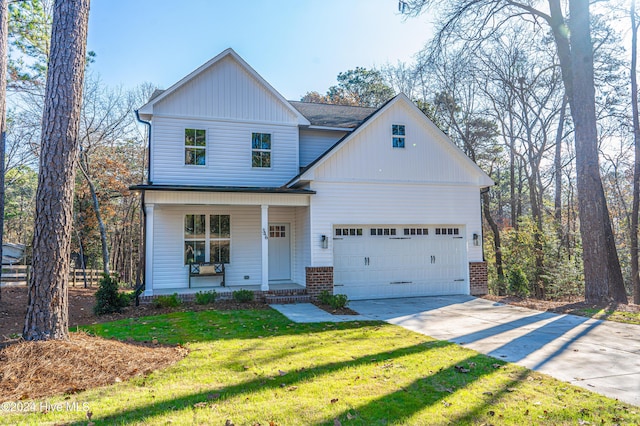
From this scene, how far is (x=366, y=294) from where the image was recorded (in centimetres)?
1245

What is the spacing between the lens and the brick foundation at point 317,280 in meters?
11.8

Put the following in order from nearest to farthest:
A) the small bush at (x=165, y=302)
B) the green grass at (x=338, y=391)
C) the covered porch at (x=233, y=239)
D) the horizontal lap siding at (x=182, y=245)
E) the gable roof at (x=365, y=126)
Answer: the green grass at (x=338, y=391)
the small bush at (x=165, y=302)
the covered porch at (x=233, y=239)
the gable roof at (x=365, y=126)
the horizontal lap siding at (x=182, y=245)

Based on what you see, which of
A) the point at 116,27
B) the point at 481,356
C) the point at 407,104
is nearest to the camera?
the point at 481,356

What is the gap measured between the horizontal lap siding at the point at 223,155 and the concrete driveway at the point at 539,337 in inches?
213

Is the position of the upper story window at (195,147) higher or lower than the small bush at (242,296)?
higher

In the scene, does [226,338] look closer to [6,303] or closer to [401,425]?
[401,425]

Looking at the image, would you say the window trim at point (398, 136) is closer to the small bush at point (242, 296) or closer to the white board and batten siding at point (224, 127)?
the white board and batten siding at point (224, 127)

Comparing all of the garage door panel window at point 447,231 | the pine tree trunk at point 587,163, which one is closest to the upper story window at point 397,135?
the garage door panel window at point 447,231

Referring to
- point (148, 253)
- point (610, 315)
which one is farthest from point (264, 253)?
point (610, 315)

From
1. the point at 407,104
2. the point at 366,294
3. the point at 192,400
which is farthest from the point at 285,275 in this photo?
the point at 192,400

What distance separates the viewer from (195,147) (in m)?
12.9

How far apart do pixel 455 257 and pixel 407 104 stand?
542 cm

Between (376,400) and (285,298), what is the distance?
7432 millimetres

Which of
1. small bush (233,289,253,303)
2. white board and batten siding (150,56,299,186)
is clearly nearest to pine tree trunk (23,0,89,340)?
small bush (233,289,253,303)
